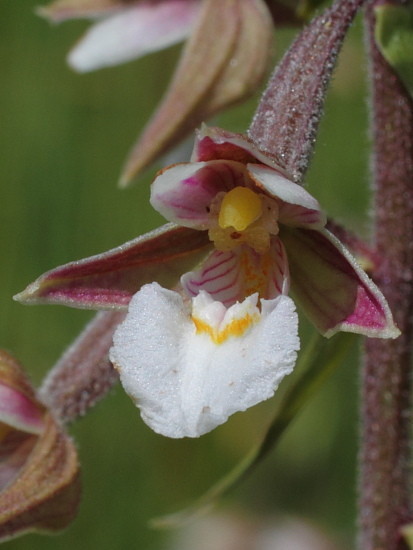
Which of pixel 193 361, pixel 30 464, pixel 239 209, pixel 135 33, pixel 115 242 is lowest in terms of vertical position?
pixel 115 242

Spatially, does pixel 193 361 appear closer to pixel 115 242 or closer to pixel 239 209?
pixel 239 209

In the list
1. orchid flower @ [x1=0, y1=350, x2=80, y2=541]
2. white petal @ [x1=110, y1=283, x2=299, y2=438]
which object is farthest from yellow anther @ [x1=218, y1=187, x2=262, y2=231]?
orchid flower @ [x1=0, y1=350, x2=80, y2=541]

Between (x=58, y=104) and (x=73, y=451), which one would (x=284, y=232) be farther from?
(x=58, y=104)

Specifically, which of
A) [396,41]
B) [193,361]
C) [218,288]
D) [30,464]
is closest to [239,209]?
[218,288]

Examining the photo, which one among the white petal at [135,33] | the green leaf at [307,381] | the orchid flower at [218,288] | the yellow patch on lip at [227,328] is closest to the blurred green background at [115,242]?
the white petal at [135,33]

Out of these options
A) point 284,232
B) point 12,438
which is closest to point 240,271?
point 284,232

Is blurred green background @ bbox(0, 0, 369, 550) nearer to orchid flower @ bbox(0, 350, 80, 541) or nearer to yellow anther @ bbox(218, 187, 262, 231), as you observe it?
orchid flower @ bbox(0, 350, 80, 541)
